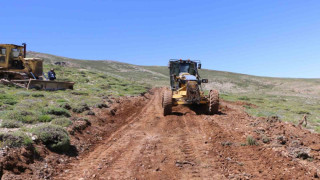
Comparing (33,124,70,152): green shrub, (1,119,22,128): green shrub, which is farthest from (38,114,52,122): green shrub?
(33,124,70,152): green shrub

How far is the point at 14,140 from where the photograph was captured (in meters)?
6.03

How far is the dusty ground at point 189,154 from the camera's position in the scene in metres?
5.49

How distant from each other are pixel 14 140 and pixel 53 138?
113 centimetres

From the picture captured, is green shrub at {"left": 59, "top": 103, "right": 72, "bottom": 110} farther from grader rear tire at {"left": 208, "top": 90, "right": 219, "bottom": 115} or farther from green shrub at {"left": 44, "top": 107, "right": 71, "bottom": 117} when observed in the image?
grader rear tire at {"left": 208, "top": 90, "right": 219, "bottom": 115}

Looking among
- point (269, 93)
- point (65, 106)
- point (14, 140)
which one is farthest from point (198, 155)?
point (269, 93)

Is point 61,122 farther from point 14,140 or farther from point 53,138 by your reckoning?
point 14,140

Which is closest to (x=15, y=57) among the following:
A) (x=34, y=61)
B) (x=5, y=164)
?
(x=34, y=61)

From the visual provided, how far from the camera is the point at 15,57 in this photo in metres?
20.2

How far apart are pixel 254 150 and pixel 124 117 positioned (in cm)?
800

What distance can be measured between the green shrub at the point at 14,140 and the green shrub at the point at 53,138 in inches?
23.9

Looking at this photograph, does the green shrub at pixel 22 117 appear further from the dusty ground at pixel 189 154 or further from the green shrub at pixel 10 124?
the dusty ground at pixel 189 154

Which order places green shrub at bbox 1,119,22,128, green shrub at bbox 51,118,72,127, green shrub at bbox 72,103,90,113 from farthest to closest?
green shrub at bbox 72,103,90,113
green shrub at bbox 51,118,72,127
green shrub at bbox 1,119,22,128

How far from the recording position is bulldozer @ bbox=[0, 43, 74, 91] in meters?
18.5

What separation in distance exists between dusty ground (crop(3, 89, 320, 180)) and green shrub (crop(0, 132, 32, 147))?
70 cm
